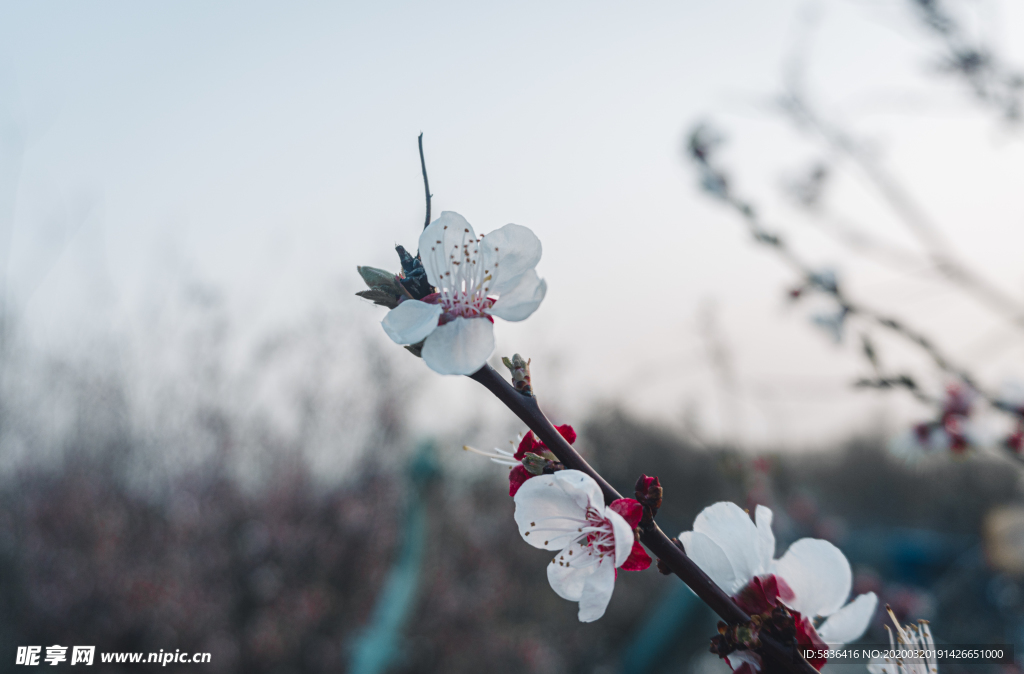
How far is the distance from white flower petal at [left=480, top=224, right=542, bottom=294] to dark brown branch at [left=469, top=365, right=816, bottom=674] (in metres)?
0.10

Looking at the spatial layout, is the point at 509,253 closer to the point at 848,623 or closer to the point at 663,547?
the point at 663,547

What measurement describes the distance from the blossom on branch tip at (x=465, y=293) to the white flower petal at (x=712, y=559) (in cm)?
31

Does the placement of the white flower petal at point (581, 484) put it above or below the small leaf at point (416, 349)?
below

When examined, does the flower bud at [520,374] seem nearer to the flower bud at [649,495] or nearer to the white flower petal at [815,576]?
the flower bud at [649,495]

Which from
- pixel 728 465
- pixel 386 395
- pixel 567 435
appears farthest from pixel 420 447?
pixel 386 395

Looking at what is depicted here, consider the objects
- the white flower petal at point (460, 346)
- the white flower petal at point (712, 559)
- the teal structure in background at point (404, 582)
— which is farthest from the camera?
the teal structure in background at point (404, 582)

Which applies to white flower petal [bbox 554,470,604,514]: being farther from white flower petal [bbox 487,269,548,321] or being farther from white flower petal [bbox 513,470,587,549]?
white flower petal [bbox 487,269,548,321]

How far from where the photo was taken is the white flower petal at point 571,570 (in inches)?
22.5

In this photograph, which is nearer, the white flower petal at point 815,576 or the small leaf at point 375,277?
the small leaf at point 375,277

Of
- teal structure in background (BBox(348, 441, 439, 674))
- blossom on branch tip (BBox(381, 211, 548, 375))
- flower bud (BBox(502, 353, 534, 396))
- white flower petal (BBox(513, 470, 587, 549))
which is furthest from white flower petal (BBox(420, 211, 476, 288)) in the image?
teal structure in background (BBox(348, 441, 439, 674))

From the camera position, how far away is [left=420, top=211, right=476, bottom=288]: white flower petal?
51 cm

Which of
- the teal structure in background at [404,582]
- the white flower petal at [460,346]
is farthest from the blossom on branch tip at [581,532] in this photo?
the teal structure in background at [404,582]

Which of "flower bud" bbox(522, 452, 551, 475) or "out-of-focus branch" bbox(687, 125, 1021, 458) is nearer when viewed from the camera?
"flower bud" bbox(522, 452, 551, 475)

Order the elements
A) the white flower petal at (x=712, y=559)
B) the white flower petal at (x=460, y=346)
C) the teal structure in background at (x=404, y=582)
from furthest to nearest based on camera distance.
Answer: the teal structure in background at (x=404, y=582)
the white flower petal at (x=712, y=559)
the white flower petal at (x=460, y=346)
